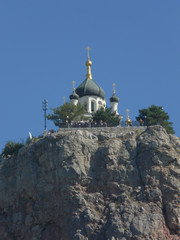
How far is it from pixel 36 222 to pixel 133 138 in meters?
13.2

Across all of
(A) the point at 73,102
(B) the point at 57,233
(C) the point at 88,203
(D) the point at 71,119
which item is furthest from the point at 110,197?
(A) the point at 73,102

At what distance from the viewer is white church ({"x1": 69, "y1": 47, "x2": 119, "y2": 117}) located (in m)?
89.4

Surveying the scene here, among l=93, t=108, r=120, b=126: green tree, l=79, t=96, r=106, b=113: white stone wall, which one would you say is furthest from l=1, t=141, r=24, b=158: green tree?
l=79, t=96, r=106, b=113: white stone wall

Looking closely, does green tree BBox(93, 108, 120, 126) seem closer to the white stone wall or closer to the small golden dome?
the white stone wall

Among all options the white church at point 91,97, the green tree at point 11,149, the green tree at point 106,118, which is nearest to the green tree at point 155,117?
the green tree at point 106,118

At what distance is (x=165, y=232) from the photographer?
63625 millimetres

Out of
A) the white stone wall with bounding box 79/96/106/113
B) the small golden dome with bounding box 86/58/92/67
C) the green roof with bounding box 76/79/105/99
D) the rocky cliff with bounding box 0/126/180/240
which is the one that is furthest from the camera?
the small golden dome with bounding box 86/58/92/67

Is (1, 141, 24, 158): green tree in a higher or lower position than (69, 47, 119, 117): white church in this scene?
lower

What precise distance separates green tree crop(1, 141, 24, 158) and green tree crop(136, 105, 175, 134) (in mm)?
14904

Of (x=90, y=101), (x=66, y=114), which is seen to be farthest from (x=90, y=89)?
(x=66, y=114)

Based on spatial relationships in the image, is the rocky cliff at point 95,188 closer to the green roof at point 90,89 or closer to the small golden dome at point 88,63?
the green roof at point 90,89

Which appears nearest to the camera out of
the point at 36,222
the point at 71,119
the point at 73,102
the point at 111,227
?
the point at 111,227

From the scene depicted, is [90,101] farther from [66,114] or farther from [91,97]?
[66,114]

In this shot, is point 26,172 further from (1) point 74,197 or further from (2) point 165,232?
(2) point 165,232
